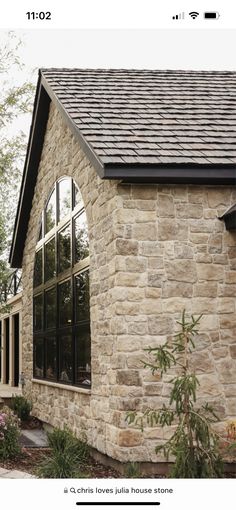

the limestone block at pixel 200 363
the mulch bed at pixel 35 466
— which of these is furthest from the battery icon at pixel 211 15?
the mulch bed at pixel 35 466

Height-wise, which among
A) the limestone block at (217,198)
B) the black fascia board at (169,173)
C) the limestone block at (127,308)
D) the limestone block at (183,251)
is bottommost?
the limestone block at (127,308)

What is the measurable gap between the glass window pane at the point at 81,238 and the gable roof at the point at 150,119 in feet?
4.35

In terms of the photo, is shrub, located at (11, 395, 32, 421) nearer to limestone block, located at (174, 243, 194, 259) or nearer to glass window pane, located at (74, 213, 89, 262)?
glass window pane, located at (74, 213, 89, 262)

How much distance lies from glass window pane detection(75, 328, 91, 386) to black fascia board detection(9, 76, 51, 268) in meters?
4.30

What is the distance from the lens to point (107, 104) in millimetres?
8594

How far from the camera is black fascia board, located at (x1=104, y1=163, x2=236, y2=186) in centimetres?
668

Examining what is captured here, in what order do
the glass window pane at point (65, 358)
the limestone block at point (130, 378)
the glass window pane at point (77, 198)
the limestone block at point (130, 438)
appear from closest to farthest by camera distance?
the limestone block at point (130, 438) → the limestone block at point (130, 378) → the glass window pane at point (77, 198) → the glass window pane at point (65, 358)

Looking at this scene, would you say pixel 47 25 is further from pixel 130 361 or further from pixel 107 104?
pixel 107 104

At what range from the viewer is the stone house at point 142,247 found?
22.4 ft

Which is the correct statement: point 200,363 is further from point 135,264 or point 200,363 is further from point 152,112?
point 152,112

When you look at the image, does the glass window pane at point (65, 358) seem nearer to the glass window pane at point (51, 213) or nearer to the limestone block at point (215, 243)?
the glass window pane at point (51, 213)

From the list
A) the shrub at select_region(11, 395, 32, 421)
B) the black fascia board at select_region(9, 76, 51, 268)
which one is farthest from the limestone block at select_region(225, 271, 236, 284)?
the shrub at select_region(11, 395, 32, 421)

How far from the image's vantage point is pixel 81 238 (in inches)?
355
